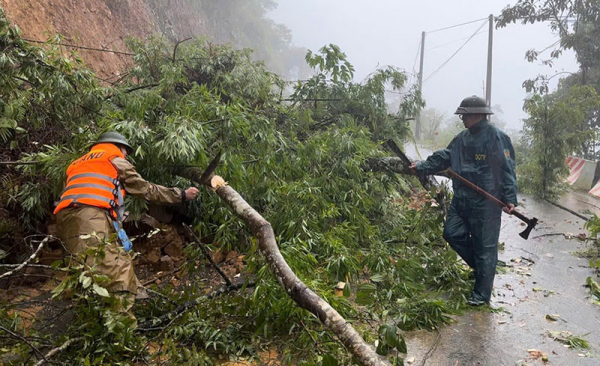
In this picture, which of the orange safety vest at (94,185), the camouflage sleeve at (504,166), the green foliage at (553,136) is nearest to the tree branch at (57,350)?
the orange safety vest at (94,185)

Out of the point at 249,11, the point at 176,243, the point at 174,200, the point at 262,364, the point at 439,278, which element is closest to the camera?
the point at 262,364

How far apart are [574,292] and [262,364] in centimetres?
332

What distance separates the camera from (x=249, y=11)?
3022 cm

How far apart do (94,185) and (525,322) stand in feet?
12.0

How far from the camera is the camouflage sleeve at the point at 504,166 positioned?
372cm

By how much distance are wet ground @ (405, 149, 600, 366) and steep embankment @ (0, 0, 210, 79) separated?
597cm

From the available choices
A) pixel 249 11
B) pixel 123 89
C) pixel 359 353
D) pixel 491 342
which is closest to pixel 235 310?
pixel 359 353

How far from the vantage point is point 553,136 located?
9047mm

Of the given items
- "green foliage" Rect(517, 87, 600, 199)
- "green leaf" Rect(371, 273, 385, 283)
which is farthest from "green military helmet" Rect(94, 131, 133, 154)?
"green foliage" Rect(517, 87, 600, 199)

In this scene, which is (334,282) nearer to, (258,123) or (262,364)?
(262,364)

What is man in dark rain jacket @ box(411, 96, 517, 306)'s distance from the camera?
3721mm

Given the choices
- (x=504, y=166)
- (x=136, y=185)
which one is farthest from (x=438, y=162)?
(x=136, y=185)

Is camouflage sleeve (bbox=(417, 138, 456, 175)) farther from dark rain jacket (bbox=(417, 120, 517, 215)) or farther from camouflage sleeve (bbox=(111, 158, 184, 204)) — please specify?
camouflage sleeve (bbox=(111, 158, 184, 204))

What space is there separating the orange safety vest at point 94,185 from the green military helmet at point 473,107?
3.09 m
